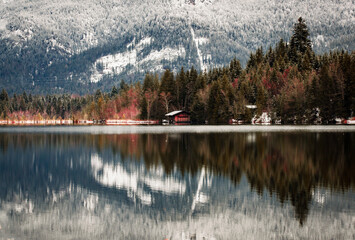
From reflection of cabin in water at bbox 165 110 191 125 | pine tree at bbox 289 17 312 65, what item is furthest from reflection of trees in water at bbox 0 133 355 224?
pine tree at bbox 289 17 312 65

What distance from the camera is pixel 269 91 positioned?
13200 cm

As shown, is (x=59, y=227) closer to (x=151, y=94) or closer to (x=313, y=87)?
(x=313, y=87)

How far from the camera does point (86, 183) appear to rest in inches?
920

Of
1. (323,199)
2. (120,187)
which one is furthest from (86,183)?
(323,199)

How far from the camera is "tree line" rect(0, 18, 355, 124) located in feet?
335

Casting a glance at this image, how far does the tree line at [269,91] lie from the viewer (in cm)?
10212

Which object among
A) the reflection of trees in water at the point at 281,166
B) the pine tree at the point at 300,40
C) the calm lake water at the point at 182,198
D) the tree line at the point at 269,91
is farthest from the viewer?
the pine tree at the point at 300,40

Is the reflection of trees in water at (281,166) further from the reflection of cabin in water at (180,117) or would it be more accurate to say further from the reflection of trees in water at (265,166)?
the reflection of cabin in water at (180,117)

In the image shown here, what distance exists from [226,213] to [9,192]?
11.5m

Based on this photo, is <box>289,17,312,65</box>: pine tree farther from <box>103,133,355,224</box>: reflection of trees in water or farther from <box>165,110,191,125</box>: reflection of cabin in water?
<box>103,133,355,224</box>: reflection of trees in water

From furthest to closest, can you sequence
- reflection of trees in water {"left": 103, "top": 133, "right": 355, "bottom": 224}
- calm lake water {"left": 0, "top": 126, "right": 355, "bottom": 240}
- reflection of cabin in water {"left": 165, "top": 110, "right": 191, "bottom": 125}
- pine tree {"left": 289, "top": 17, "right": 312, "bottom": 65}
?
1. pine tree {"left": 289, "top": 17, "right": 312, "bottom": 65}
2. reflection of cabin in water {"left": 165, "top": 110, "right": 191, "bottom": 125}
3. reflection of trees in water {"left": 103, "top": 133, "right": 355, "bottom": 224}
4. calm lake water {"left": 0, "top": 126, "right": 355, "bottom": 240}

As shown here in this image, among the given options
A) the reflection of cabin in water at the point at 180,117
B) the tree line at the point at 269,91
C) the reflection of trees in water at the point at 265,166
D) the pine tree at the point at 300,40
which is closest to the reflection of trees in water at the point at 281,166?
the reflection of trees in water at the point at 265,166

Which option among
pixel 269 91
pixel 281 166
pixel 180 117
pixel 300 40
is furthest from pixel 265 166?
pixel 300 40

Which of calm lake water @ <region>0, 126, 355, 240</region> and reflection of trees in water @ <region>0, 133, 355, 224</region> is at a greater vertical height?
reflection of trees in water @ <region>0, 133, 355, 224</region>
